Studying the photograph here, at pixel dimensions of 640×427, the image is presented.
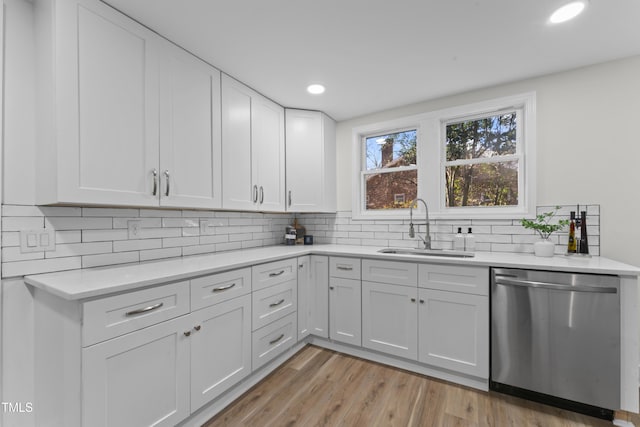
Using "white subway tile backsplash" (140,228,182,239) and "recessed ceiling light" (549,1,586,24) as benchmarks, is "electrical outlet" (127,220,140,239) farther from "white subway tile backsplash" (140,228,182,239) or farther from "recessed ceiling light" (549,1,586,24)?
"recessed ceiling light" (549,1,586,24)

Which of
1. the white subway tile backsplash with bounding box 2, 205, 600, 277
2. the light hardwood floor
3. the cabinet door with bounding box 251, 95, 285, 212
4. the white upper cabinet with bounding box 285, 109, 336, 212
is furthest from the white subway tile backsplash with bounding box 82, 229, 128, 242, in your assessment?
the white upper cabinet with bounding box 285, 109, 336, 212

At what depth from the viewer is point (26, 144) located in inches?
57.7

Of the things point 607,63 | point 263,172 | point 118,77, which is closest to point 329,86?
point 263,172

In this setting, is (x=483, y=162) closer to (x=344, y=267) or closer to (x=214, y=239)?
(x=344, y=267)

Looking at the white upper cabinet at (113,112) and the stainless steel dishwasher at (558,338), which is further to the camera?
the stainless steel dishwasher at (558,338)

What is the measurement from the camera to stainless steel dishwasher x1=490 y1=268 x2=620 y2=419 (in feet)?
5.42

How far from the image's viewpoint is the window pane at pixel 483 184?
2.53 m

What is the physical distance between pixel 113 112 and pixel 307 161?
1759 mm

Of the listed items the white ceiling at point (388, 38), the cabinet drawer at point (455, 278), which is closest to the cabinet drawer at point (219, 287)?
the cabinet drawer at point (455, 278)

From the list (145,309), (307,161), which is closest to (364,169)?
(307,161)

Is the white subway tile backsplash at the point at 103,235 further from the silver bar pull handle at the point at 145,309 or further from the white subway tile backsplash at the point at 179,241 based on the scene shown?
the silver bar pull handle at the point at 145,309

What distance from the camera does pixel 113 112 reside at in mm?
1546

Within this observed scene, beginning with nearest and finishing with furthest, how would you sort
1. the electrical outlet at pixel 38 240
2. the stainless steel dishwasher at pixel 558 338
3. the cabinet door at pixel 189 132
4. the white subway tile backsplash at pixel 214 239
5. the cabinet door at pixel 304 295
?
the electrical outlet at pixel 38 240 < the stainless steel dishwasher at pixel 558 338 < the cabinet door at pixel 189 132 < the white subway tile backsplash at pixel 214 239 < the cabinet door at pixel 304 295

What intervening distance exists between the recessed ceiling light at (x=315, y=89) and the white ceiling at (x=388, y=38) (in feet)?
0.24
